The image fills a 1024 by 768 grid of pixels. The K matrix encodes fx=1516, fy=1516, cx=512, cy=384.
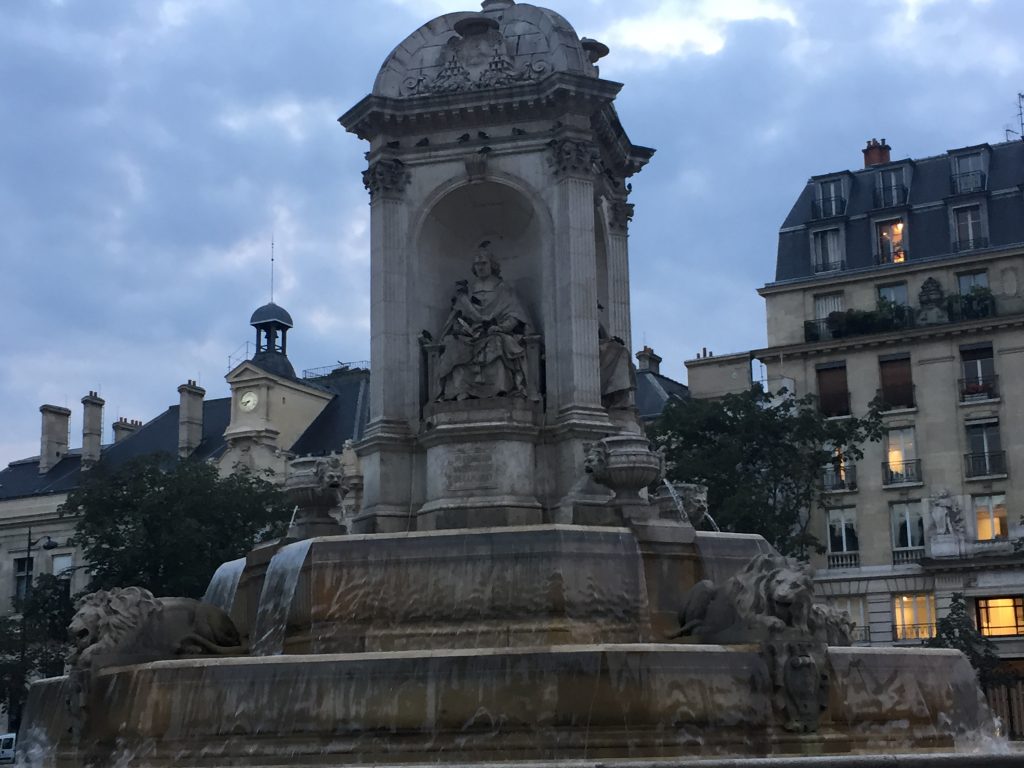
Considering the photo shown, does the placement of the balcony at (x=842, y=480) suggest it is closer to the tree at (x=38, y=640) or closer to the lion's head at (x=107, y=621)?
the tree at (x=38, y=640)

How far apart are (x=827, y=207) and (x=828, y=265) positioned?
310cm

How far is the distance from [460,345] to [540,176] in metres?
2.89

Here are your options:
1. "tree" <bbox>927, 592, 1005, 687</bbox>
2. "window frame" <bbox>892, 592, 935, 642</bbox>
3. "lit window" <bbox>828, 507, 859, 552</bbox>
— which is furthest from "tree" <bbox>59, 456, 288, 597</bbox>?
"window frame" <bbox>892, 592, 935, 642</bbox>

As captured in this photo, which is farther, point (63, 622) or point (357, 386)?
point (357, 386)

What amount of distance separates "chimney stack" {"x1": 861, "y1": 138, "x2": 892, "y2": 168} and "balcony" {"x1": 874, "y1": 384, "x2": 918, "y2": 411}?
14084mm

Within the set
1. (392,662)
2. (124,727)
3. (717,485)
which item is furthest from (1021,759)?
(717,485)

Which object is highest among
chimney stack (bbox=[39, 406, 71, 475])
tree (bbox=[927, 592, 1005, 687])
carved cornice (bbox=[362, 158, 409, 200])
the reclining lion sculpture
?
chimney stack (bbox=[39, 406, 71, 475])

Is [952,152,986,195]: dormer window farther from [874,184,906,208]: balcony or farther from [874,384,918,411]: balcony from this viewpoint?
[874,384,918,411]: balcony

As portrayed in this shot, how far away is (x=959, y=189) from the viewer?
217ft

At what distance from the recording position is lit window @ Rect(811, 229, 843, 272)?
220 feet

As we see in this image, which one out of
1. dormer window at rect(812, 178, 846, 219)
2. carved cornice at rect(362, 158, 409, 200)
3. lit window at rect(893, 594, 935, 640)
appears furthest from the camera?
dormer window at rect(812, 178, 846, 219)

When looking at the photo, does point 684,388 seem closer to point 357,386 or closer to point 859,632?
point 357,386

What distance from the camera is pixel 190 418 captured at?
83938 mm

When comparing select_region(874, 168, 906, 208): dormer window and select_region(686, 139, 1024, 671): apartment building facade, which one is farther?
select_region(874, 168, 906, 208): dormer window
